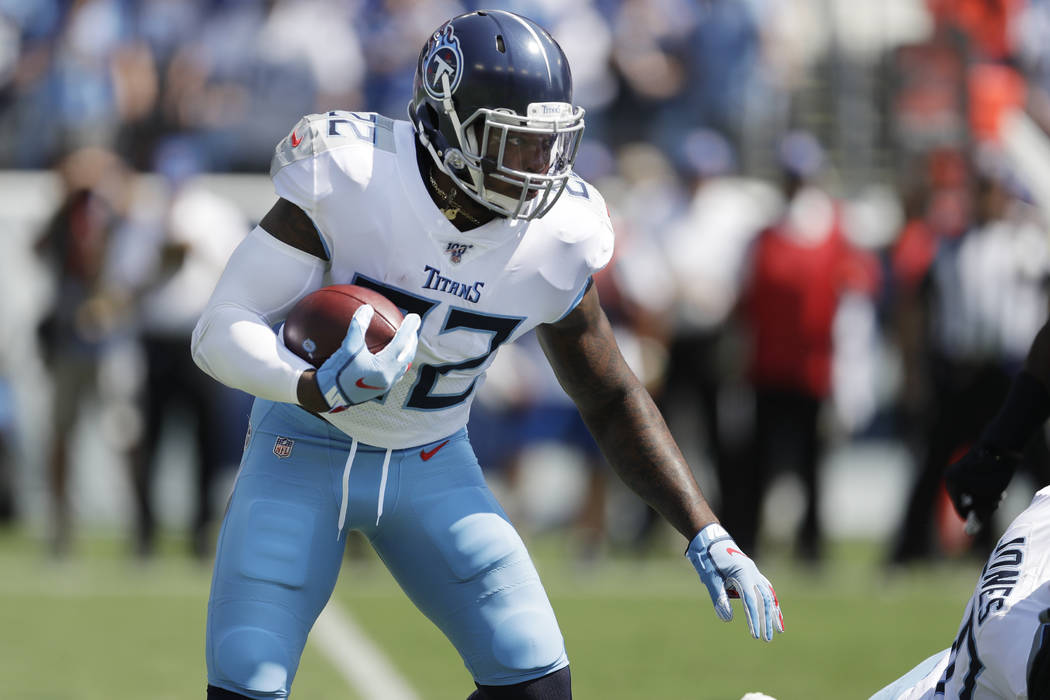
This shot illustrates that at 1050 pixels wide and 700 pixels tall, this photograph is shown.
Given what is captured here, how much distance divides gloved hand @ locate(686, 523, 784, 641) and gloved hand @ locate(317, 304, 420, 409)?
83cm

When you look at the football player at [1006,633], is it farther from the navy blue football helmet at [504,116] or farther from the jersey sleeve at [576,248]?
the navy blue football helmet at [504,116]

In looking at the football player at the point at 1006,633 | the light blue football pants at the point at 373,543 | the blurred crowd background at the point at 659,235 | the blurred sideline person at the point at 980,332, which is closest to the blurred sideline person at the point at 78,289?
the blurred crowd background at the point at 659,235

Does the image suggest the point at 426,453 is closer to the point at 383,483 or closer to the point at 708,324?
the point at 383,483

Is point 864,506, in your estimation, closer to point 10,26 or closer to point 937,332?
point 937,332

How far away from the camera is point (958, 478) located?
3746 mm

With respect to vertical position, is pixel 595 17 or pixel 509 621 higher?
pixel 509 621

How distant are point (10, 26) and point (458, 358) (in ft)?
28.3

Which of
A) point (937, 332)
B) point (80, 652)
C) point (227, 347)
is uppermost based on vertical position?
point (227, 347)

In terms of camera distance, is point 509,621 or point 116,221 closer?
point 509,621

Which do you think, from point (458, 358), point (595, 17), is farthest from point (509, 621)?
point (595, 17)

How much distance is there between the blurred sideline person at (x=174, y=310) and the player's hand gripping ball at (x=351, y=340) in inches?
190

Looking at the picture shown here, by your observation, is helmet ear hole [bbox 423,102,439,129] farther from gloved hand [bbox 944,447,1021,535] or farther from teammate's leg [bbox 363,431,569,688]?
gloved hand [bbox 944,447,1021,535]

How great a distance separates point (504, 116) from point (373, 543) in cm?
98

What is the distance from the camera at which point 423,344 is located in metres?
3.32
